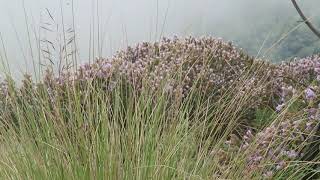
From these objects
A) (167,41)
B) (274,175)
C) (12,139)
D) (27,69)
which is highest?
(167,41)

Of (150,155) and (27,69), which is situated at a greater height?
(27,69)

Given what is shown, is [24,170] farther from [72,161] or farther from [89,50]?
[89,50]

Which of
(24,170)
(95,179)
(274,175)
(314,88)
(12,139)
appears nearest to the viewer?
(95,179)

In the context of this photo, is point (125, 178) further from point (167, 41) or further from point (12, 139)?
point (167, 41)

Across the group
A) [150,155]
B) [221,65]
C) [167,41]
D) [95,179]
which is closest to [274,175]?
[150,155]

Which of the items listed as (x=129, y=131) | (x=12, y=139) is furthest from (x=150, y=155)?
(x=12, y=139)

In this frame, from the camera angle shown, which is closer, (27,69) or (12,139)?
(12,139)

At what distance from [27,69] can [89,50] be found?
0.42m

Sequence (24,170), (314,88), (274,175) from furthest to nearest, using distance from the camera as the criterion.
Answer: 1. (314,88)
2. (274,175)
3. (24,170)

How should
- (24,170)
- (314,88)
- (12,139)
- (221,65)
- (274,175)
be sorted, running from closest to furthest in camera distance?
(24,170)
(12,139)
(274,175)
(314,88)
(221,65)

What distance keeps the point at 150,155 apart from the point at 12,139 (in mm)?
806

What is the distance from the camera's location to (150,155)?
3572 mm

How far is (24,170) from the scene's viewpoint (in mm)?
3568

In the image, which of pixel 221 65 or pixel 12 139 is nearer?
pixel 12 139
